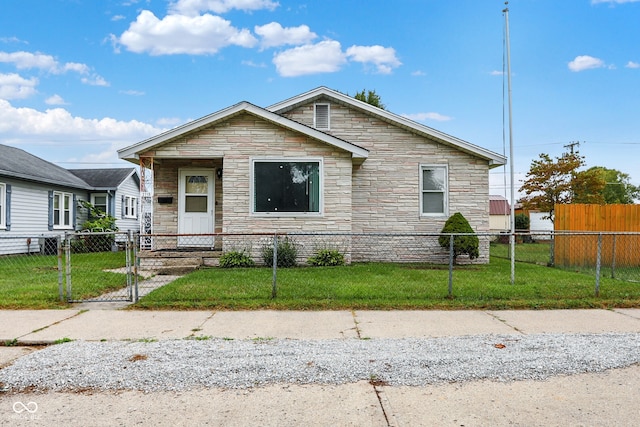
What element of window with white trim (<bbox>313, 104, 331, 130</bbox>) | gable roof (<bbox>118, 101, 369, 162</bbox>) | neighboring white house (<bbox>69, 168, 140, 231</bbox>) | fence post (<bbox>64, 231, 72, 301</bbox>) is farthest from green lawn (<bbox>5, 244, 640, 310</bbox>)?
neighboring white house (<bbox>69, 168, 140, 231</bbox>)

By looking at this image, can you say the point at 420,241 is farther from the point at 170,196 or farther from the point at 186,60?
the point at 186,60

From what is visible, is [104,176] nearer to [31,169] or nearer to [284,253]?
[31,169]

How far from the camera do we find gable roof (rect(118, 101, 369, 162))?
11719 mm

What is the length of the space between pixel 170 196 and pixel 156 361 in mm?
9148

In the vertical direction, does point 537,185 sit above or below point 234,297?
above

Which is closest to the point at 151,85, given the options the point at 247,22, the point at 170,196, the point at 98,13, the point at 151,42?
the point at 151,42

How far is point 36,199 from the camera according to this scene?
18.6 m

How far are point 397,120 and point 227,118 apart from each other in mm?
5042

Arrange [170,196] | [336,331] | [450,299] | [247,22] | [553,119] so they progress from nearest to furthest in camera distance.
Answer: [336,331], [450,299], [170,196], [247,22], [553,119]

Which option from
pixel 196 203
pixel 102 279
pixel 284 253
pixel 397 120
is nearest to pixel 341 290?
pixel 284 253

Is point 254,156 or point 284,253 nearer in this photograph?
point 284,253

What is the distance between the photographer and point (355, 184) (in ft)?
44.9

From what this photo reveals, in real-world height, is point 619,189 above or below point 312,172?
above

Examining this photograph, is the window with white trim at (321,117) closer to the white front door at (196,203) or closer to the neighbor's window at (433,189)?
the neighbor's window at (433,189)
